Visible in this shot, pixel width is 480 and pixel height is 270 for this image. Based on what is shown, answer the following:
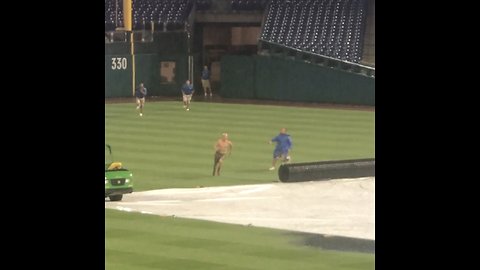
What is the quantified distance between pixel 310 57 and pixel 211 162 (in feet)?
68.7

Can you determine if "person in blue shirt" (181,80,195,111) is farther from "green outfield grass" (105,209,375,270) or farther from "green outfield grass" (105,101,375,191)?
"green outfield grass" (105,209,375,270)

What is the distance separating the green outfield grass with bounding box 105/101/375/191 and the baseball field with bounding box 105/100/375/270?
0.03 meters

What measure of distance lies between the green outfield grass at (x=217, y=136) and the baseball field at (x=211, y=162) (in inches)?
1.1

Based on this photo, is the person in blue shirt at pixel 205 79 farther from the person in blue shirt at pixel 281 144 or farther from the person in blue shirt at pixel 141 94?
the person in blue shirt at pixel 281 144

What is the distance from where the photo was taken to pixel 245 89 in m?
52.3

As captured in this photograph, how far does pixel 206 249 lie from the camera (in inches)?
725

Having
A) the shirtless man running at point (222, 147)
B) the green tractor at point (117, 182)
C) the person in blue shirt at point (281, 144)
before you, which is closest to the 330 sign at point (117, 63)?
the person in blue shirt at point (281, 144)

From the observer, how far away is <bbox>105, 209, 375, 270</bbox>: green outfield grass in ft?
55.6

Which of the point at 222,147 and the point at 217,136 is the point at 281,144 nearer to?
the point at 222,147

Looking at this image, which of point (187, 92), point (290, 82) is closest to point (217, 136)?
point (187, 92)
